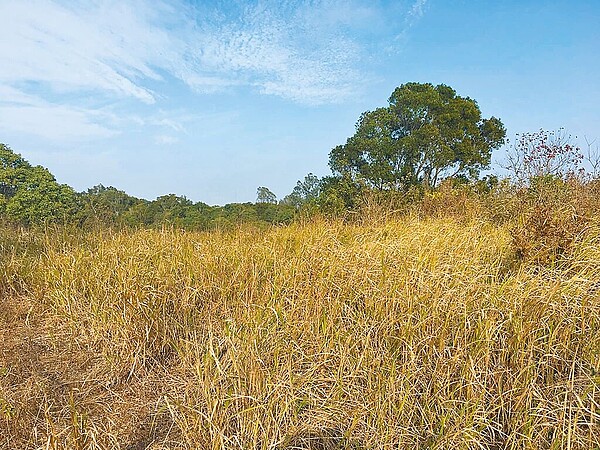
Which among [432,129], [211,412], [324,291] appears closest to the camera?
[211,412]

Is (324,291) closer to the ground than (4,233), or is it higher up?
closer to the ground

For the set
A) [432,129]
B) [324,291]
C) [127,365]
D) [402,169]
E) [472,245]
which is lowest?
[127,365]

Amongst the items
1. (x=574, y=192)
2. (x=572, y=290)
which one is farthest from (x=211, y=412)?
(x=574, y=192)

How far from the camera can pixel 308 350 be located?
210 cm

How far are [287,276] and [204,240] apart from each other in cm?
162

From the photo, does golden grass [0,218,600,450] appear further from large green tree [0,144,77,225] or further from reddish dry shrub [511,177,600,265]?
large green tree [0,144,77,225]

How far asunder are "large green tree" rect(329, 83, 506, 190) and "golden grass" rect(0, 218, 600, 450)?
10.8 m

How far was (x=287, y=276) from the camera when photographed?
2.92 metres

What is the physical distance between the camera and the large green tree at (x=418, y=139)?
13930 mm

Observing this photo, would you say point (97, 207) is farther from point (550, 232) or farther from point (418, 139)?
point (418, 139)

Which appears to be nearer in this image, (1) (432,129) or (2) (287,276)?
(2) (287,276)

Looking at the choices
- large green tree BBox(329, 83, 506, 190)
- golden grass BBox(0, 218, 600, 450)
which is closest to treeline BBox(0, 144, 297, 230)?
golden grass BBox(0, 218, 600, 450)

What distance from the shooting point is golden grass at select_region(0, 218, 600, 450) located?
5.20ft

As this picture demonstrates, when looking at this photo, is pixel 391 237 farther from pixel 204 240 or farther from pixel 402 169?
pixel 402 169
